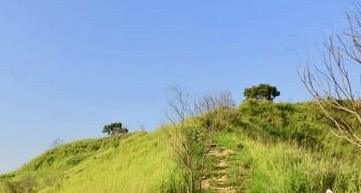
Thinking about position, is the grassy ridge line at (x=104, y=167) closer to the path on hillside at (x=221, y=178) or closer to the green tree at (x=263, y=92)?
the path on hillside at (x=221, y=178)

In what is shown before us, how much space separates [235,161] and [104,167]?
12.8 metres

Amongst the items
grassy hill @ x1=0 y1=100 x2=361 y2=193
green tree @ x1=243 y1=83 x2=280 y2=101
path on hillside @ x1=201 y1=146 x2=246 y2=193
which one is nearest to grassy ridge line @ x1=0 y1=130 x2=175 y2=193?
grassy hill @ x1=0 y1=100 x2=361 y2=193

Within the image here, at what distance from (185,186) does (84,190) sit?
29.2ft

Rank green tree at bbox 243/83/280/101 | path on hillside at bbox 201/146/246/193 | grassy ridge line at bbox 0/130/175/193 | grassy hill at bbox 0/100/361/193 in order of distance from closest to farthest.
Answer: grassy hill at bbox 0/100/361/193, path on hillside at bbox 201/146/246/193, grassy ridge line at bbox 0/130/175/193, green tree at bbox 243/83/280/101

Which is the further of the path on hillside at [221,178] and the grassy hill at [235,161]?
the path on hillside at [221,178]

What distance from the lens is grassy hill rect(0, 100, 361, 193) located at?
17453mm

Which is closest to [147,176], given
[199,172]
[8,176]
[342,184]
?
[199,172]

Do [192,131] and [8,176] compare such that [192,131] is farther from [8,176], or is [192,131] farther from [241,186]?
[8,176]

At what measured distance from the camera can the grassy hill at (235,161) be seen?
57.3ft

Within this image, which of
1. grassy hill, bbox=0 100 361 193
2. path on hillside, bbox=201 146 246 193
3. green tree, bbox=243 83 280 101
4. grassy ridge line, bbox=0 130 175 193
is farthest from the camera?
green tree, bbox=243 83 280 101

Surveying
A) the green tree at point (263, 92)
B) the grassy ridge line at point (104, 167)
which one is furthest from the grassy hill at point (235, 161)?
the green tree at point (263, 92)

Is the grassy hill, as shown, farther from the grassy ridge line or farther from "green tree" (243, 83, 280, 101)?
"green tree" (243, 83, 280, 101)

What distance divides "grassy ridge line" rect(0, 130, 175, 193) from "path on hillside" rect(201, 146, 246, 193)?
158cm

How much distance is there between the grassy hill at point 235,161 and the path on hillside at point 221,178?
0.13ft
